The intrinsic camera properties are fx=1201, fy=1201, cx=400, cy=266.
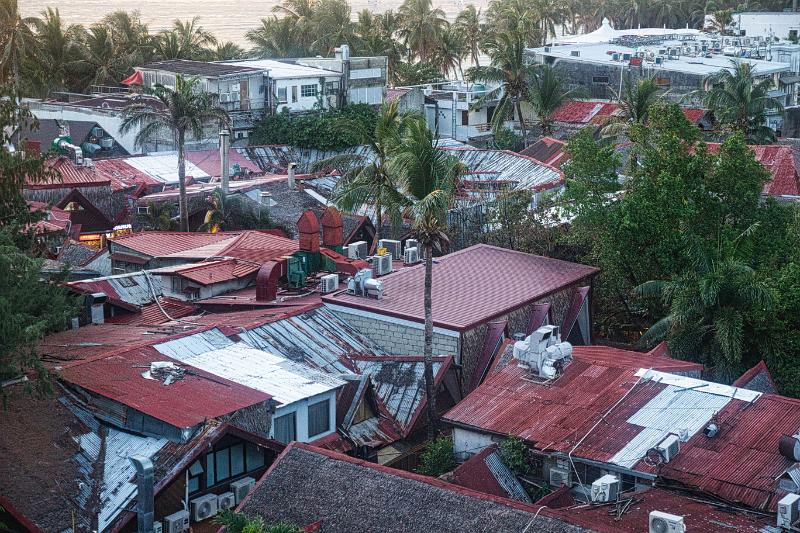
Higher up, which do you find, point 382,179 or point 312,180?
point 382,179

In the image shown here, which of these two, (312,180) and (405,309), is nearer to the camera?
(405,309)

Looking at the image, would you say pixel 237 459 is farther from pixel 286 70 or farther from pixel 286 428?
pixel 286 70

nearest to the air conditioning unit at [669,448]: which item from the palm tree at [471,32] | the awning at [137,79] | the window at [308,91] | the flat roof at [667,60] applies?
the window at [308,91]

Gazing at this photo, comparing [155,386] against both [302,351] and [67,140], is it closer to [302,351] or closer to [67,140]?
[302,351]

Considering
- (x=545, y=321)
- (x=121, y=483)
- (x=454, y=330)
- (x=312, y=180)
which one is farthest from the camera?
(x=312, y=180)

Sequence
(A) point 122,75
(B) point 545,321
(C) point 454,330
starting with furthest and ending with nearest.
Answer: (A) point 122,75 < (B) point 545,321 < (C) point 454,330

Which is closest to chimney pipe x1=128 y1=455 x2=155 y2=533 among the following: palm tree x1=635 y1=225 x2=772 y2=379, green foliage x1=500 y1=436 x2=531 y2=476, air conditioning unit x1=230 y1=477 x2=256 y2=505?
air conditioning unit x1=230 y1=477 x2=256 y2=505

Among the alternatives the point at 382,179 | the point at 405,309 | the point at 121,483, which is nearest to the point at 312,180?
the point at 405,309
